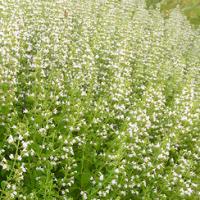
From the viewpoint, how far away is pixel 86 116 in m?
10.8

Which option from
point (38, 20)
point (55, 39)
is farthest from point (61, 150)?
point (38, 20)

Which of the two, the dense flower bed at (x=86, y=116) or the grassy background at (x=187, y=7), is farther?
the grassy background at (x=187, y=7)

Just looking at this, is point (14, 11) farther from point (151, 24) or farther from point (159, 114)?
point (151, 24)

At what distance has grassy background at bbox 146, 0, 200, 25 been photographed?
30.7 meters

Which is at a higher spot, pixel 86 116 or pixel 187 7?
pixel 187 7

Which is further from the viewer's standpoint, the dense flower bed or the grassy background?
the grassy background

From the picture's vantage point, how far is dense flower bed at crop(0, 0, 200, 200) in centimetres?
841

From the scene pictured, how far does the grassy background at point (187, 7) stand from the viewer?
101 ft

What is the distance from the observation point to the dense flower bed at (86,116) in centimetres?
841

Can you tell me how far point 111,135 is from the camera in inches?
427

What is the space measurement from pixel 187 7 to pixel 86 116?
24275mm

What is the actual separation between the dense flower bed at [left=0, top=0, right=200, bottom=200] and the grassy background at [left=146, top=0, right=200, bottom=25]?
47.9 ft

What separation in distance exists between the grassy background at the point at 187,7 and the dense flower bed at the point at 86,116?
14608mm

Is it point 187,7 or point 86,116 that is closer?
point 86,116
